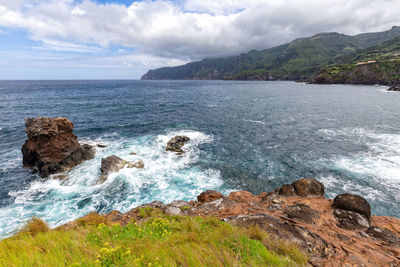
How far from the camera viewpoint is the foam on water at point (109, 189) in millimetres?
14945

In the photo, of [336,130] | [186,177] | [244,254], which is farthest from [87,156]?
[336,130]

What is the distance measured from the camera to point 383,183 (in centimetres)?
1691

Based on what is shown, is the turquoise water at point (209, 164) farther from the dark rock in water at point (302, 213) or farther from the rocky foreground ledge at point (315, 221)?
the dark rock in water at point (302, 213)

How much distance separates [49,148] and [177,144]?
16320mm

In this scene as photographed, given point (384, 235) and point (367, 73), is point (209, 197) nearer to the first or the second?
point (384, 235)

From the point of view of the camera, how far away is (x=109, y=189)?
17984 mm

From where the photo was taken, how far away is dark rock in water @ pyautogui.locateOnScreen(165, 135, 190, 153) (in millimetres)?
26231

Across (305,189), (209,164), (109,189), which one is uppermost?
(305,189)

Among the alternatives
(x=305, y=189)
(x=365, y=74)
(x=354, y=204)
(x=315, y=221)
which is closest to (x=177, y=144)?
(x=305, y=189)

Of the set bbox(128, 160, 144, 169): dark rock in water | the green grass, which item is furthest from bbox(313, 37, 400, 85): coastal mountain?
the green grass

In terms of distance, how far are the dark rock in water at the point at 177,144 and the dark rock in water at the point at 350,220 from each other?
19.5 meters

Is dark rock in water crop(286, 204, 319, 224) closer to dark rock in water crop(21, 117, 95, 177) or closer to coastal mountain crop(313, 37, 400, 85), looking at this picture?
dark rock in water crop(21, 117, 95, 177)

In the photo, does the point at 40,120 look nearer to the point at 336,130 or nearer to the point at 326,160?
the point at 326,160

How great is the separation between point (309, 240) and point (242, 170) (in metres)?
13.5
